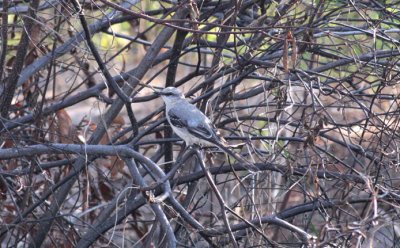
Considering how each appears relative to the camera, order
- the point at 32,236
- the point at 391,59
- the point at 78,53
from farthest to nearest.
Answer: the point at 78,53
the point at 32,236
the point at 391,59

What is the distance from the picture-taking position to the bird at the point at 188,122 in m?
4.96

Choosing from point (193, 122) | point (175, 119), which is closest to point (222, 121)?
point (193, 122)

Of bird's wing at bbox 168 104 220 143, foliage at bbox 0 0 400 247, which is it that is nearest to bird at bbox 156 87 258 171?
bird's wing at bbox 168 104 220 143

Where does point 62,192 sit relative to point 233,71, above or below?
below

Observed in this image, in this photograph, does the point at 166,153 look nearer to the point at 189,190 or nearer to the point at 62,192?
the point at 189,190

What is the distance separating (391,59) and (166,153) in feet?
5.79

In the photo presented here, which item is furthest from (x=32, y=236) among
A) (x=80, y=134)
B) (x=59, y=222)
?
(x=80, y=134)

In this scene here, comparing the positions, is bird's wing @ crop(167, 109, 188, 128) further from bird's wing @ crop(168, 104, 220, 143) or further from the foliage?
the foliage

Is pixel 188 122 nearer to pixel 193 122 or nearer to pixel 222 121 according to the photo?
pixel 193 122

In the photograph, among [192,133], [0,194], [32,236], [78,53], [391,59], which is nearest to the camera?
[391,59]

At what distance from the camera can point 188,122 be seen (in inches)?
206

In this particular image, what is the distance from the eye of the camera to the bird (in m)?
4.96

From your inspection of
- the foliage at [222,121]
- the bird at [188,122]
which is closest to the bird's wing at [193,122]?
the bird at [188,122]

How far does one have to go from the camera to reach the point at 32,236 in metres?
5.96
